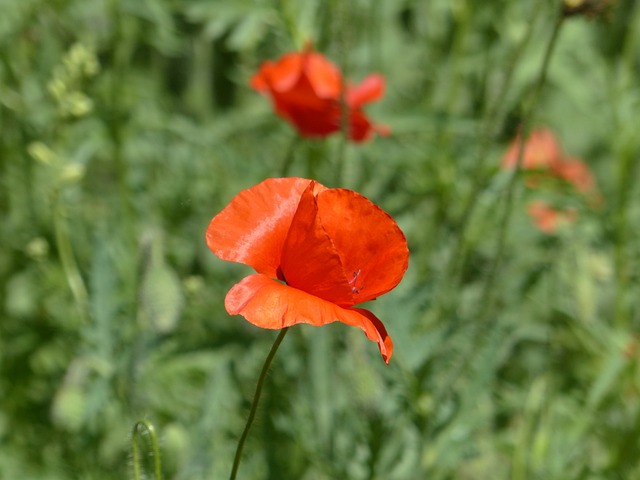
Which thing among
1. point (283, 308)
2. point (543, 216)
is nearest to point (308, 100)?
point (283, 308)

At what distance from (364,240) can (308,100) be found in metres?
0.84

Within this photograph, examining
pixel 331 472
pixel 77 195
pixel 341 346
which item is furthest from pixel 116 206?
pixel 331 472

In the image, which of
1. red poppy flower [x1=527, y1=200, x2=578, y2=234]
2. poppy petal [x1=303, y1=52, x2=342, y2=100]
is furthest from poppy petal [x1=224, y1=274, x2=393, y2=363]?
red poppy flower [x1=527, y1=200, x2=578, y2=234]

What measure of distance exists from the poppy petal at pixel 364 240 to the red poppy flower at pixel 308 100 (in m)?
0.74

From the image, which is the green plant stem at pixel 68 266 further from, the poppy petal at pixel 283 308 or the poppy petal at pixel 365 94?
the poppy petal at pixel 283 308

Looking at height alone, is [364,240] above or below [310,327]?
above

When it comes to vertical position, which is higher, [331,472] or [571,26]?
[571,26]

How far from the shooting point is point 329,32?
262 cm

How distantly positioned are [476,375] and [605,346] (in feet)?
1.47

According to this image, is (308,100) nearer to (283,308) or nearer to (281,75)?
(281,75)

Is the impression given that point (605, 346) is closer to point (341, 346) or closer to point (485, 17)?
point (341, 346)

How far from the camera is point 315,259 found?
1.13 m

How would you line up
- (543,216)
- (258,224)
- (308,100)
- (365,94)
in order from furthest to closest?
(543,216), (365,94), (308,100), (258,224)

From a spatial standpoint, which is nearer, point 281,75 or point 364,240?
point 364,240
